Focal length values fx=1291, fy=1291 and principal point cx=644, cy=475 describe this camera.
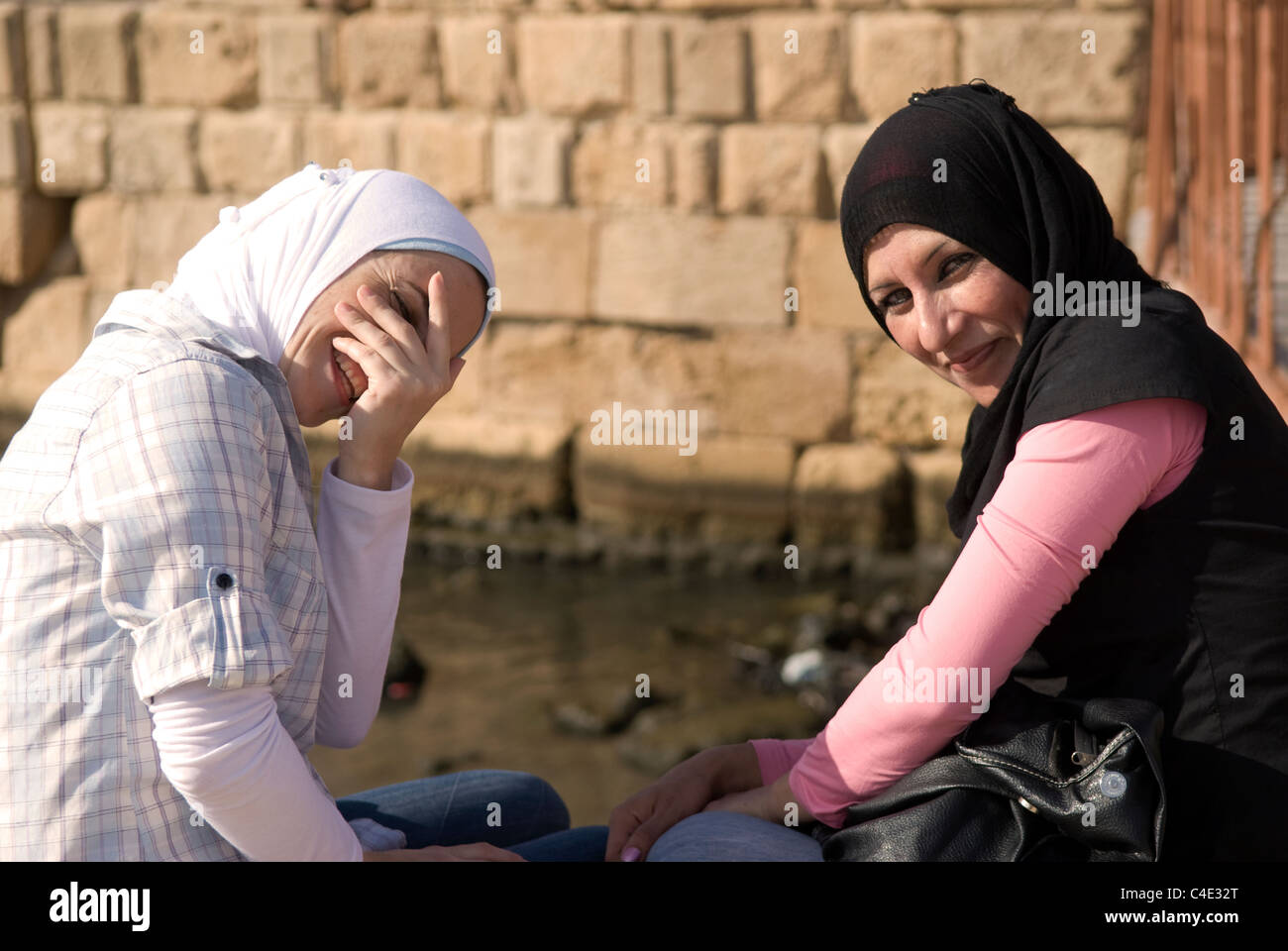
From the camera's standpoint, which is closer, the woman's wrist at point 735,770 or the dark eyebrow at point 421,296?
the dark eyebrow at point 421,296

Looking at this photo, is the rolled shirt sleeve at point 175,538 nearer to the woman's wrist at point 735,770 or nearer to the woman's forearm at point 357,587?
the woman's forearm at point 357,587

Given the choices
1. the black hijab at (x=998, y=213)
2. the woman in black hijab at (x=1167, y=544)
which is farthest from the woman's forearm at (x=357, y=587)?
the black hijab at (x=998, y=213)

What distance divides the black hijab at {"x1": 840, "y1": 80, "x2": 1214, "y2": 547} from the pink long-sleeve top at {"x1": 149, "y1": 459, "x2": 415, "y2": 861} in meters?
0.84

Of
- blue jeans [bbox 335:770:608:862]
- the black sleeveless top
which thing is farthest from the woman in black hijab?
blue jeans [bbox 335:770:608:862]

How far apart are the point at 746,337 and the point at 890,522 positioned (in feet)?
4.26

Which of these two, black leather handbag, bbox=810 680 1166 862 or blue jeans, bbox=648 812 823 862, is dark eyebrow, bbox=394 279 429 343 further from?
black leather handbag, bbox=810 680 1166 862

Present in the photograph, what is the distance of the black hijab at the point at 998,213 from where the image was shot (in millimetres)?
1773

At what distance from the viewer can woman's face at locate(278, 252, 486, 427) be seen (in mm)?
1822

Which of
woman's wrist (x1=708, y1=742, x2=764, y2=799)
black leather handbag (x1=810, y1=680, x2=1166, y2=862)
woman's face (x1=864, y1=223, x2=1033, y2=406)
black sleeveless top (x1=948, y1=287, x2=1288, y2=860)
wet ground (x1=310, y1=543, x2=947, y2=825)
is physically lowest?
wet ground (x1=310, y1=543, x2=947, y2=825)

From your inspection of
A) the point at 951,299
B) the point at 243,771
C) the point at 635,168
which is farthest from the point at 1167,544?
the point at 635,168

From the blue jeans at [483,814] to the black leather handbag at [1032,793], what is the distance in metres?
0.44

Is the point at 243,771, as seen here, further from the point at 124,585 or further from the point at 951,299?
the point at 951,299

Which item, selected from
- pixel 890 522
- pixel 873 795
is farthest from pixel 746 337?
pixel 873 795
